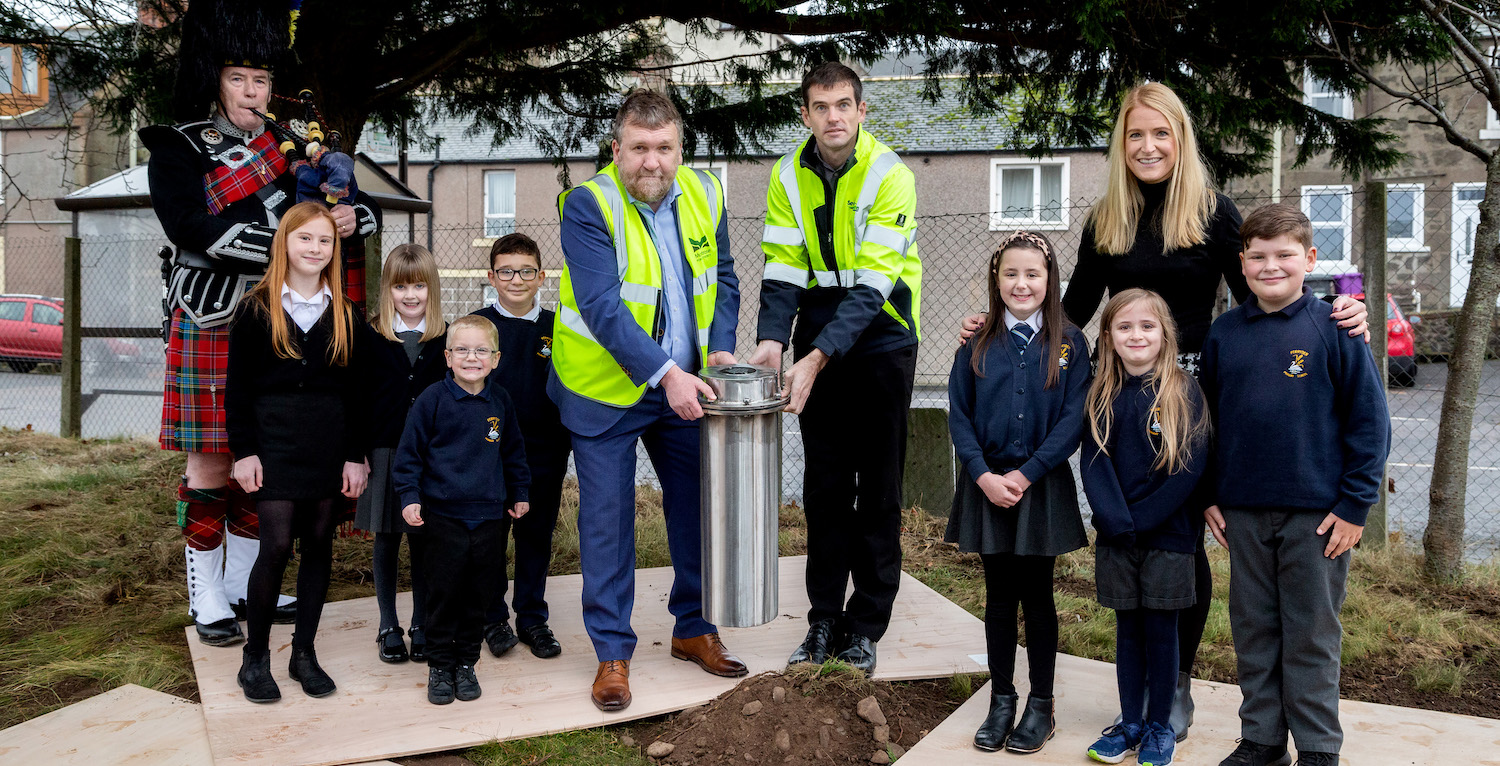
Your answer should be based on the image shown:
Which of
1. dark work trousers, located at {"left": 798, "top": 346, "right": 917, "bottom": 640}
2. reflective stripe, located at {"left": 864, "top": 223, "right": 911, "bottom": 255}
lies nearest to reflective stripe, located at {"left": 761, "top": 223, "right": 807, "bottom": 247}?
reflective stripe, located at {"left": 864, "top": 223, "right": 911, "bottom": 255}

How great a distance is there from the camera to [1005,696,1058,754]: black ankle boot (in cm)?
324

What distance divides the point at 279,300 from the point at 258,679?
1240 mm

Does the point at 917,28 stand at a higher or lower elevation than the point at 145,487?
higher

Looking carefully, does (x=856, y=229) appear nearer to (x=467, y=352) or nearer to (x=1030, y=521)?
(x=1030, y=521)

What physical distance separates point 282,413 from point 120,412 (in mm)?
11103

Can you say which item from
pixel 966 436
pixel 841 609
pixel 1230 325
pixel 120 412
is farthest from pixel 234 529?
pixel 120 412

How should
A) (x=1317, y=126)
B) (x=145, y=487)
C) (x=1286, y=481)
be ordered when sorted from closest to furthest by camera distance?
(x=1286, y=481) < (x=1317, y=126) < (x=145, y=487)

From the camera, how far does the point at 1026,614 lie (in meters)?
3.36

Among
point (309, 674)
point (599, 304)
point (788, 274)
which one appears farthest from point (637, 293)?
point (309, 674)

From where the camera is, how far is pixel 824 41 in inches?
215

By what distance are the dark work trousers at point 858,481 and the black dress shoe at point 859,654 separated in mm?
38

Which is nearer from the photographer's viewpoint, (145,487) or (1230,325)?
(1230,325)

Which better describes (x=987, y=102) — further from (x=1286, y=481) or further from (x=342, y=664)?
(x=342, y=664)

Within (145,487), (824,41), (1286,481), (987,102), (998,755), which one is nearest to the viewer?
(1286,481)
